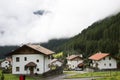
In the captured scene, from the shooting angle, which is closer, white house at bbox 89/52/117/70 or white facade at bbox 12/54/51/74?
white facade at bbox 12/54/51/74

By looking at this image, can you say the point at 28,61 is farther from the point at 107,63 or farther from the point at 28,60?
the point at 107,63

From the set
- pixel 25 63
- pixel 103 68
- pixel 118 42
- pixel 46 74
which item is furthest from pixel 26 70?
pixel 118 42

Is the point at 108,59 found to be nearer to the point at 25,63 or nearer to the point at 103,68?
the point at 103,68

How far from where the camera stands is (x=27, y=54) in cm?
6506

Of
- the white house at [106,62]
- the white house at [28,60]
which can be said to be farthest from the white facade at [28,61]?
the white house at [106,62]

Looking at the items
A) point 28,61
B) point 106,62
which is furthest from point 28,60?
point 106,62

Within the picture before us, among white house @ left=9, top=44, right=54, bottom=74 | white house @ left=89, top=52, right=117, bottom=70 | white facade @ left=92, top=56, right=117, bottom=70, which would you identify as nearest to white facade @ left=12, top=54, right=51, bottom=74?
white house @ left=9, top=44, right=54, bottom=74

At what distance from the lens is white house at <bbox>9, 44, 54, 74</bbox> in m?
64.6

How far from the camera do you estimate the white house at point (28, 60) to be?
2544 inches

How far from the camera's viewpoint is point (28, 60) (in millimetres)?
65312

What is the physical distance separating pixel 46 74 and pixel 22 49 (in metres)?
8.56

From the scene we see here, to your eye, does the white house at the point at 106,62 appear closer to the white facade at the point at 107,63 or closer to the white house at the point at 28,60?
the white facade at the point at 107,63

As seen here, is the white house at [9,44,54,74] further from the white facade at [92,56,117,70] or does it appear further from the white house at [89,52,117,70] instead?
the white facade at [92,56,117,70]

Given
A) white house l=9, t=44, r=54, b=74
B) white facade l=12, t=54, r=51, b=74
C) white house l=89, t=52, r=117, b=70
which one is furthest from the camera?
white house l=89, t=52, r=117, b=70
